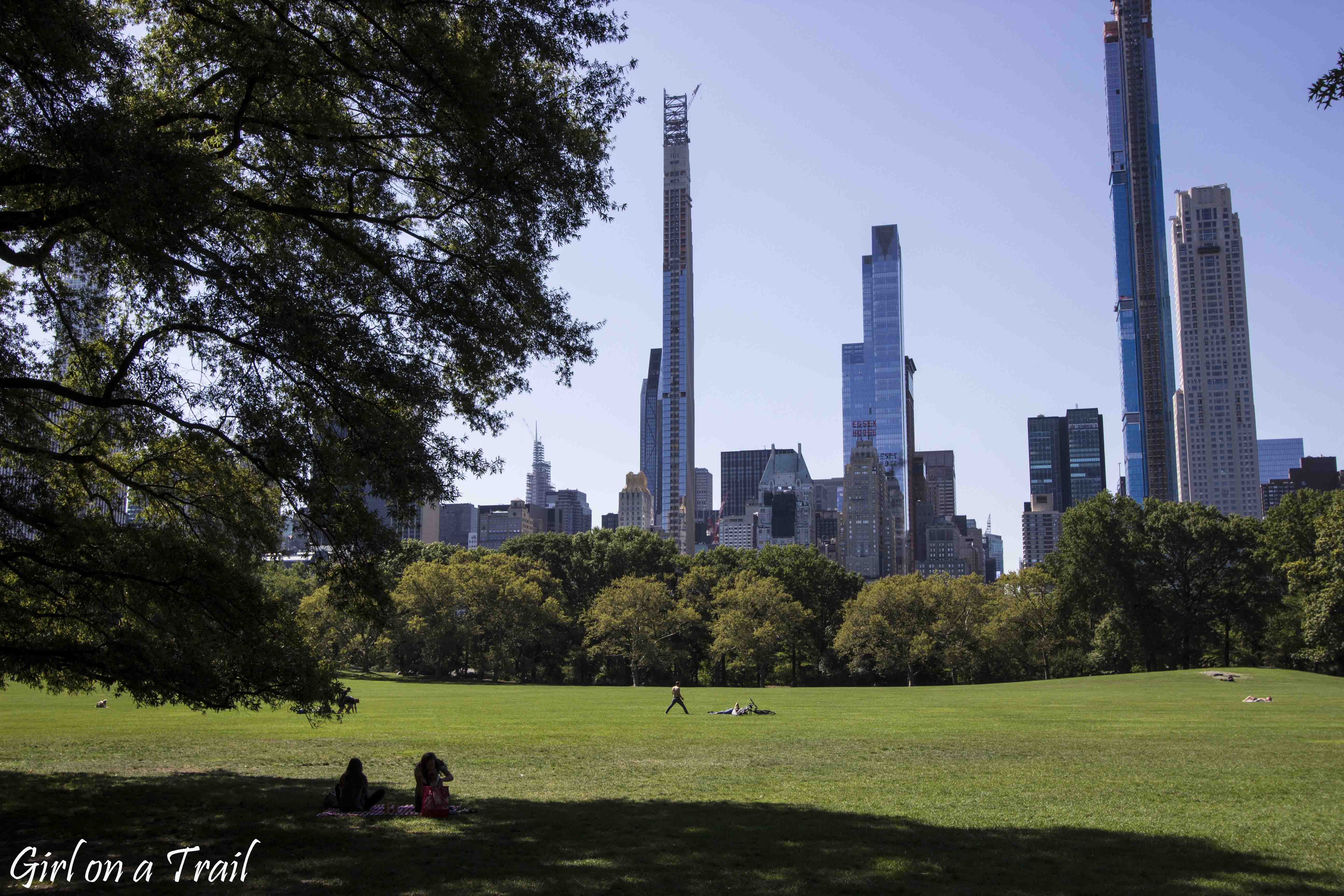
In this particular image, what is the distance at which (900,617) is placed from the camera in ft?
257

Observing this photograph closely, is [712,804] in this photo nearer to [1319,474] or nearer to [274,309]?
[274,309]

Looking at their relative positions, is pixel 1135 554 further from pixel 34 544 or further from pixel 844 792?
pixel 34 544

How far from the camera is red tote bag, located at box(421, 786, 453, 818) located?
13.4 meters

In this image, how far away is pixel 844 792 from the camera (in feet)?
52.2

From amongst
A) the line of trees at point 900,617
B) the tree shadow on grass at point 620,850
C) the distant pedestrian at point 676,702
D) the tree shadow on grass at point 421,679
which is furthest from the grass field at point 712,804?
the line of trees at point 900,617

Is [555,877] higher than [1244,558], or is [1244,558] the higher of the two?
[1244,558]

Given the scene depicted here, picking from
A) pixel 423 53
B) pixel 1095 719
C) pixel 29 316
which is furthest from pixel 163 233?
pixel 1095 719

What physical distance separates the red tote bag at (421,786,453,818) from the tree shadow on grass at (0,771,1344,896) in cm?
21

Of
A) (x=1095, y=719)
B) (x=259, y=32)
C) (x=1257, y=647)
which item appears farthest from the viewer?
(x=1257, y=647)

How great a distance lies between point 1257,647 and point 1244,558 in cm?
702

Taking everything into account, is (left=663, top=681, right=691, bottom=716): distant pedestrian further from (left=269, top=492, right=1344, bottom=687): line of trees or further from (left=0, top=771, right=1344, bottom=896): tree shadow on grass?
(left=269, top=492, right=1344, bottom=687): line of trees

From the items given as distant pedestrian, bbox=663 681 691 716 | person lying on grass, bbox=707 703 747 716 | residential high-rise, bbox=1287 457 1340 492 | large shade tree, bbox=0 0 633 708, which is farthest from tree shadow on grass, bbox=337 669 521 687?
residential high-rise, bbox=1287 457 1340 492

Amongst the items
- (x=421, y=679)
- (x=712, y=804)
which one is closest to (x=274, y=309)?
(x=712, y=804)

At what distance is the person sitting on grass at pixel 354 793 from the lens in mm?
13578
